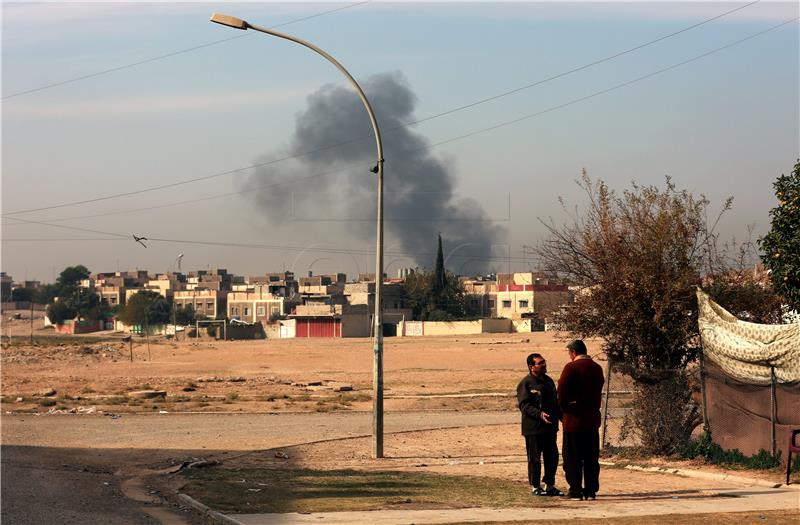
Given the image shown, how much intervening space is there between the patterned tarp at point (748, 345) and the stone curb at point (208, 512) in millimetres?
8698

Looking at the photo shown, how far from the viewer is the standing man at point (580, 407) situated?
13.7 m

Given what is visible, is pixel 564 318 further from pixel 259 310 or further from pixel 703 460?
pixel 259 310

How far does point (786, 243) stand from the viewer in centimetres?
1745

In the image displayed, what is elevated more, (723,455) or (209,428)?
(723,455)

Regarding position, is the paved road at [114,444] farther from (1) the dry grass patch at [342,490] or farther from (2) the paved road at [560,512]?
(2) the paved road at [560,512]

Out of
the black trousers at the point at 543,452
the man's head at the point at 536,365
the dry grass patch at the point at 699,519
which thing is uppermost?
the man's head at the point at 536,365

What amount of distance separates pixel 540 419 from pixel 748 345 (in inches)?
178

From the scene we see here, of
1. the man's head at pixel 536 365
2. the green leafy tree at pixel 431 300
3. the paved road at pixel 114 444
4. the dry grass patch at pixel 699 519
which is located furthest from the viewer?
the green leafy tree at pixel 431 300

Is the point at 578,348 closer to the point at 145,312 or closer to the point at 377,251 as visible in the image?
the point at 377,251

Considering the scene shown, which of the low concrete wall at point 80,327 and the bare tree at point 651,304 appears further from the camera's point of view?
the low concrete wall at point 80,327

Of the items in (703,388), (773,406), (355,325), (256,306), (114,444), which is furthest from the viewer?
(256,306)

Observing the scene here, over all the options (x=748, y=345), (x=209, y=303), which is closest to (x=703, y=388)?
(x=748, y=345)

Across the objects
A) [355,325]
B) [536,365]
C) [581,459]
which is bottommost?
[581,459]

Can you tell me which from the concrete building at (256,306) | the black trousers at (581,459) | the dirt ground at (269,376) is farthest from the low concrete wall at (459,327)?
the black trousers at (581,459)
